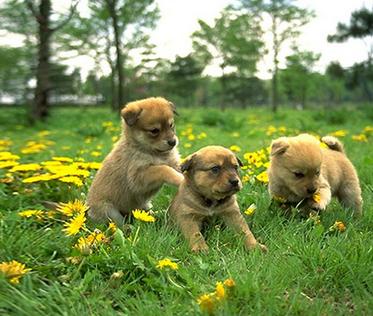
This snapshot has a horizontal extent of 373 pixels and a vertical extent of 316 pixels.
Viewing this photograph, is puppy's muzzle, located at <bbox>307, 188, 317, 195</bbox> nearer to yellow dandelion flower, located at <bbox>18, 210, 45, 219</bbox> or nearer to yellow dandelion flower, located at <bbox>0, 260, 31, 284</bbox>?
yellow dandelion flower, located at <bbox>18, 210, 45, 219</bbox>

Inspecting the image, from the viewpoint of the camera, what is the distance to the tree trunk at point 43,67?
1420cm

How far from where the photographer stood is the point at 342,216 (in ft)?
11.9

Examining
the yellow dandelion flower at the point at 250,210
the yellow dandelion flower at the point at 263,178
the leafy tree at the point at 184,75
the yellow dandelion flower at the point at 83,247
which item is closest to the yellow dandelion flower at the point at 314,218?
the yellow dandelion flower at the point at 250,210

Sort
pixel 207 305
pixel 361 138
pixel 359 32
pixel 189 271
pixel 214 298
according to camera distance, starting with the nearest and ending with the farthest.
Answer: pixel 207 305
pixel 214 298
pixel 189 271
pixel 361 138
pixel 359 32

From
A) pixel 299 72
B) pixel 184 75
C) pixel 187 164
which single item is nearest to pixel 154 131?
pixel 187 164

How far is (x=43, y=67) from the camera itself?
15.0 metres

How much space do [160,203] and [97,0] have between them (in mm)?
14857

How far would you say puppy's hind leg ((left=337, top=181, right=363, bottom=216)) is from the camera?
390 centimetres

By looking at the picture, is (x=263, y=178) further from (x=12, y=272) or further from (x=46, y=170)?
(x=12, y=272)

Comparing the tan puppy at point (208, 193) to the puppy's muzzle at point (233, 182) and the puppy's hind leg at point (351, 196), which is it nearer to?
the puppy's muzzle at point (233, 182)

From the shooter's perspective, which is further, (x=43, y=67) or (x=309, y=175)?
(x=43, y=67)

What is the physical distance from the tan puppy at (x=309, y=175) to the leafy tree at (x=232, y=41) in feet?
104

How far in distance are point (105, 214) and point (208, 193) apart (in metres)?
1.00

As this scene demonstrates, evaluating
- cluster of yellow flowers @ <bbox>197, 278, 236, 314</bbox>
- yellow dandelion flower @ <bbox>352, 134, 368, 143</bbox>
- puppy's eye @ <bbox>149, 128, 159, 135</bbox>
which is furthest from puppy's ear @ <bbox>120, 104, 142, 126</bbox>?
yellow dandelion flower @ <bbox>352, 134, 368, 143</bbox>
